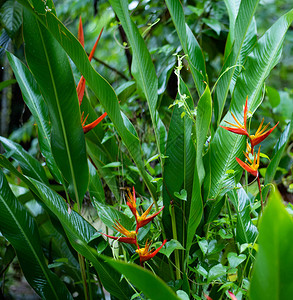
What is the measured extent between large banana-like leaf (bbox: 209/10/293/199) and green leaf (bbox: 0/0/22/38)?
88 centimetres

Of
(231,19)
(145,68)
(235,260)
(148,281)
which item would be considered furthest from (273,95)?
(148,281)

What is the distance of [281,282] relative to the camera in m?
0.41

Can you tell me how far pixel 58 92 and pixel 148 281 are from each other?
51 centimetres

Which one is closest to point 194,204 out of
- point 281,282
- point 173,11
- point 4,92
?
point 281,282

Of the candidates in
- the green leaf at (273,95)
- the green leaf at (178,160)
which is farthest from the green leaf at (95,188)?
the green leaf at (273,95)

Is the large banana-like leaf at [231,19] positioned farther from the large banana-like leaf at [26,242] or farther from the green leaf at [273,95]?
the large banana-like leaf at [26,242]

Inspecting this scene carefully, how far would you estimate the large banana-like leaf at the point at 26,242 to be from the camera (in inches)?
36.3

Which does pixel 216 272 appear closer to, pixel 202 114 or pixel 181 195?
pixel 181 195

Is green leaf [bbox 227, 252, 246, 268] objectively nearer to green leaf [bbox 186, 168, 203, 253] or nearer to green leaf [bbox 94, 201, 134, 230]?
green leaf [bbox 186, 168, 203, 253]

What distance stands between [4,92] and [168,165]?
5.30 feet

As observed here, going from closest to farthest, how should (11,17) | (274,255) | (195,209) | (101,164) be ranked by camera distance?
1. (274,255)
2. (195,209)
3. (101,164)
4. (11,17)

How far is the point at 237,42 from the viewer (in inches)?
35.7

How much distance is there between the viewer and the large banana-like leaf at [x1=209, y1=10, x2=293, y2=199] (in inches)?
33.0

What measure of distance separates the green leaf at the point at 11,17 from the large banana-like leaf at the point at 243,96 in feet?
2.87
